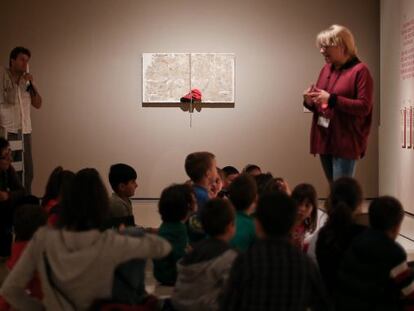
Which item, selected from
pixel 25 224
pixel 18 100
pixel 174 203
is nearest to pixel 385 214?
pixel 174 203

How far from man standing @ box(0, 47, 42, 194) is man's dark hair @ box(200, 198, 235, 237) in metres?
3.59

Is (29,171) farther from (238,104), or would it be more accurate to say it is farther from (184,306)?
(184,306)

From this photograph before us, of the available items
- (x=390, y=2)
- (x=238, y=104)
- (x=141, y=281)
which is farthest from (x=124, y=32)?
(x=141, y=281)

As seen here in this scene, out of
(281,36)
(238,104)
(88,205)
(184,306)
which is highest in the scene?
(281,36)

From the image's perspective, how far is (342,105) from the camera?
4305 mm

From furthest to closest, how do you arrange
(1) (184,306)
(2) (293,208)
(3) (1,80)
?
1. (3) (1,80)
2. (1) (184,306)
3. (2) (293,208)

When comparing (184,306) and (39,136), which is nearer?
(184,306)

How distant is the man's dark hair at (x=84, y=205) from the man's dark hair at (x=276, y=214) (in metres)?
0.67

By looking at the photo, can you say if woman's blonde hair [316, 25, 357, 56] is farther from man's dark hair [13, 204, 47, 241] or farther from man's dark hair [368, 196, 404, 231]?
man's dark hair [13, 204, 47, 241]

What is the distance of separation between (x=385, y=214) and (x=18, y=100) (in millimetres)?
4187

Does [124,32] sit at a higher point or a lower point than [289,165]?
higher

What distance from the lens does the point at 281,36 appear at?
8.16 metres

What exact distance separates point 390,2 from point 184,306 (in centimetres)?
560

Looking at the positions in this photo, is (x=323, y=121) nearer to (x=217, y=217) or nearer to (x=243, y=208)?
(x=243, y=208)
